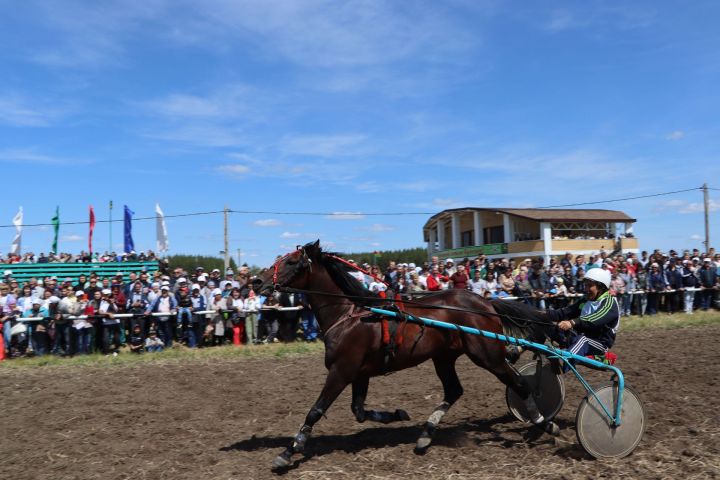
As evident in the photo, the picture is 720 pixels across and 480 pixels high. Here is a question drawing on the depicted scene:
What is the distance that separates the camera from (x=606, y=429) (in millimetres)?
5621

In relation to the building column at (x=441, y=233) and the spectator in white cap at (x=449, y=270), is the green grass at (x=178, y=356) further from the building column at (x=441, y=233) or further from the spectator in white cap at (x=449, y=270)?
the building column at (x=441, y=233)

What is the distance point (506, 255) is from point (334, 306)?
122 ft

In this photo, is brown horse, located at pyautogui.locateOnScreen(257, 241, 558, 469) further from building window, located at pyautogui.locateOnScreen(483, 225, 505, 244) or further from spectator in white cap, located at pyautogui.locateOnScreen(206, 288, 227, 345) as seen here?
building window, located at pyautogui.locateOnScreen(483, 225, 505, 244)

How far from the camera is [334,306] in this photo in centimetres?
636

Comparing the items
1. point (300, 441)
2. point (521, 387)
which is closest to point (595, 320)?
point (521, 387)

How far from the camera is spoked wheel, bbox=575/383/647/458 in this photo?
5.60 m

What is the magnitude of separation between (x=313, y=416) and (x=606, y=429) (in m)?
2.76

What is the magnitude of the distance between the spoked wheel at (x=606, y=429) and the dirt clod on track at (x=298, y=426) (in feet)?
0.40

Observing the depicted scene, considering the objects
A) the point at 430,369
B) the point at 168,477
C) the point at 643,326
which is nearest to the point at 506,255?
the point at 643,326

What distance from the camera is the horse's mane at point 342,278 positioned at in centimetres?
647

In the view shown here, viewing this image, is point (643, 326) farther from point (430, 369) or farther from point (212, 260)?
point (212, 260)

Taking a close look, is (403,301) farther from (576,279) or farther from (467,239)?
(467,239)

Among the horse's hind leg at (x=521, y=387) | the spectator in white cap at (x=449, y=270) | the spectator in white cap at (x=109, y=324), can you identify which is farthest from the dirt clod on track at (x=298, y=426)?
the spectator in white cap at (x=449, y=270)

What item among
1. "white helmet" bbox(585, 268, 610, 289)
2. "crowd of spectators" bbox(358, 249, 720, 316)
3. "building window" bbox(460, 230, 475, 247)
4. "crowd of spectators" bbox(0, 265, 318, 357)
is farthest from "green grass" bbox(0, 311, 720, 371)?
"building window" bbox(460, 230, 475, 247)
